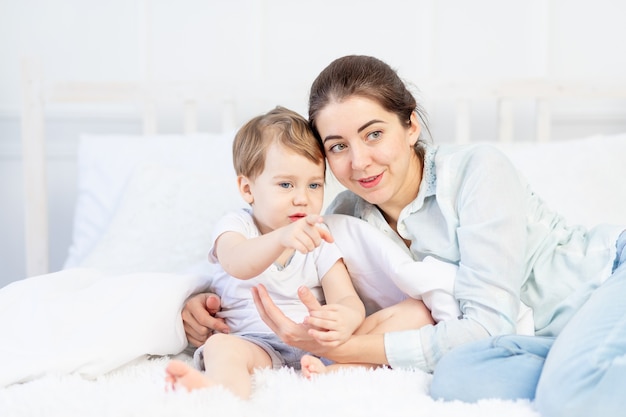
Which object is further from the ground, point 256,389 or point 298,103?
point 298,103

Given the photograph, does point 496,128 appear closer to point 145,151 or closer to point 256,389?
point 145,151

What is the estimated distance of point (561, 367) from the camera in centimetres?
86

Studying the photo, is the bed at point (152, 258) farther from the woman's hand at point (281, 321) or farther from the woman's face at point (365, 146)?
the woman's face at point (365, 146)

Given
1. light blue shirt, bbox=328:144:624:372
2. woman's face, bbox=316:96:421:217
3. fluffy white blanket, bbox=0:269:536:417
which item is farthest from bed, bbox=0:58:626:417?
woman's face, bbox=316:96:421:217

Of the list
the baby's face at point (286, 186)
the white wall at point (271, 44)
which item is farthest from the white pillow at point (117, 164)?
the baby's face at point (286, 186)

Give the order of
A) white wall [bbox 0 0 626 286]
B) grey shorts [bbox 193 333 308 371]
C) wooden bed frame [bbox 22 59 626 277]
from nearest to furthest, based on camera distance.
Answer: grey shorts [bbox 193 333 308 371]
wooden bed frame [bbox 22 59 626 277]
white wall [bbox 0 0 626 286]

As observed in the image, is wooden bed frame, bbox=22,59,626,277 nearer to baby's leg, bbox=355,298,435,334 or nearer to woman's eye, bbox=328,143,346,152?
woman's eye, bbox=328,143,346,152

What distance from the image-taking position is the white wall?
2.23 meters

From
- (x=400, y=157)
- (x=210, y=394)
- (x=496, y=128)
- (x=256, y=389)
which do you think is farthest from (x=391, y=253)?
(x=496, y=128)

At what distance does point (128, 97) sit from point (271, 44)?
1.61 feet

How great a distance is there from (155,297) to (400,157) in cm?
50

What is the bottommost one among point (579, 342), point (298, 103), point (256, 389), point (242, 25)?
point (256, 389)

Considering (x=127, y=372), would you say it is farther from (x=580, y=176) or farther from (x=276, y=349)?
(x=580, y=176)

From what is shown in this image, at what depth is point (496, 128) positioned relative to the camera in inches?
88.8
